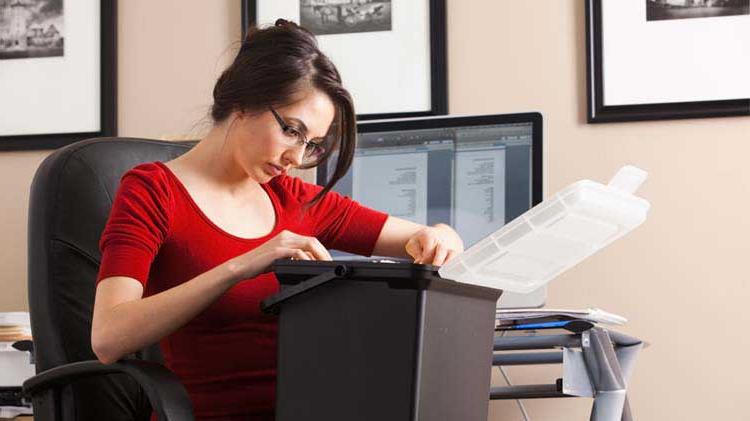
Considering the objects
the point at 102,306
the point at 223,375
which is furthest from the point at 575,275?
the point at 102,306

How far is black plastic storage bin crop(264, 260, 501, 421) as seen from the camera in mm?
923

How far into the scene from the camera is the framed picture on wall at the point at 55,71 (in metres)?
2.42

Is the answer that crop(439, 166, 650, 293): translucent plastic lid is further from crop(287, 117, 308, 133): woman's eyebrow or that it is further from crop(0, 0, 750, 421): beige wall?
crop(0, 0, 750, 421): beige wall

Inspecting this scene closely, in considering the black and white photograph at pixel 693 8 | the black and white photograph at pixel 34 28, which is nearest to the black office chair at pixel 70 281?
the black and white photograph at pixel 34 28

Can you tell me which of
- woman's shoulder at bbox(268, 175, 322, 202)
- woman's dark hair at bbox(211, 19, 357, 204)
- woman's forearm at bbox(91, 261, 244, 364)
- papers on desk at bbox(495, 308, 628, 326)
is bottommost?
papers on desk at bbox(495, 308, 628, 326)

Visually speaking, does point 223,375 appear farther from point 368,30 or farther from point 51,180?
point 368,30

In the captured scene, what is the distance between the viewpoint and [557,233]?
0.93m

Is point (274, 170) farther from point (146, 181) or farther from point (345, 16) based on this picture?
point (345, 16)

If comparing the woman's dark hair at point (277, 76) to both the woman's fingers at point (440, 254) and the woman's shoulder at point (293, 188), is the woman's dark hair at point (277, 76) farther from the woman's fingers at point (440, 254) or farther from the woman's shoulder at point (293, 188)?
the woman's fingers at point (440, 254)

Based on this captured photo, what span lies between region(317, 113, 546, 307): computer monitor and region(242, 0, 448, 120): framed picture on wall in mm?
294

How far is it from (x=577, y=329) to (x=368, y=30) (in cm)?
104

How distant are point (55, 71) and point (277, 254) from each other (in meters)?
1.63

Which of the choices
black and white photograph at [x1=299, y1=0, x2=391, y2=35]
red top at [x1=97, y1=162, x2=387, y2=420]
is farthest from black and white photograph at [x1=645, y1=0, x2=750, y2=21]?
red top at [x1=97, y1=162, x2=387, y2=420]

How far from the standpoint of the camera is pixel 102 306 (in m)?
1.14
